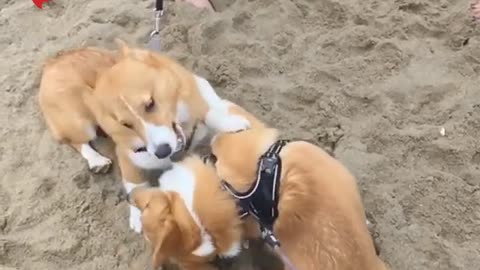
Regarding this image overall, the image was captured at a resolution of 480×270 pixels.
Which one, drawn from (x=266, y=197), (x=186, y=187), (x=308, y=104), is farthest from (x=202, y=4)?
(x=266, y=197)

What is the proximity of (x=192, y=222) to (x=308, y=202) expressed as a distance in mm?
300

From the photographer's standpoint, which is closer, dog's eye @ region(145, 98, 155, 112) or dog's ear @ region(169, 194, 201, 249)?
dog's ear @ region(169, 194, 201, 249)

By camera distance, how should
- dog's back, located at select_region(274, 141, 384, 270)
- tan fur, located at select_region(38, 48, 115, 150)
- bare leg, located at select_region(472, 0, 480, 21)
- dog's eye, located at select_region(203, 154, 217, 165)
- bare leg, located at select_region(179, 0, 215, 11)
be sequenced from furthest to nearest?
bare leg, located at select_region(179, 0, 215, 11) → bare leg, located at select_region(472, 0, 480, 21) → tan fur, located at select_region(38, 48, 115, 150) → dog's eye, located at select_region(203, 154, 217, 165) → dog's back, located at select_region(274, 141, 384, 270)

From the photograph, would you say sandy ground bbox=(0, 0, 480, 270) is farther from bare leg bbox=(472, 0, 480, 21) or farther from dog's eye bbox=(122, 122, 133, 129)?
dog's eye bbox=(122, 122, 133, 129)

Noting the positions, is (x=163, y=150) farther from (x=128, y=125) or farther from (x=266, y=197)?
(x=266, y=197)

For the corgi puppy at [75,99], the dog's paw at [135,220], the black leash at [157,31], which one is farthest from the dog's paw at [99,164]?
the black leash at [157,31]

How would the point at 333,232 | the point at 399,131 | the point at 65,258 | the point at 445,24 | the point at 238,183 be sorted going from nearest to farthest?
the point at 333,232 → the point at 238,183 → the point at 65,258 → the point at 399,131 → the point at 445,24

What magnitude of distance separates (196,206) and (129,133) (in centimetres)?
40

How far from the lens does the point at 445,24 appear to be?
2848mm

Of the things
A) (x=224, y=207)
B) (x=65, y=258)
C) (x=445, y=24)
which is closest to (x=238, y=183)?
(x=224, y=207)

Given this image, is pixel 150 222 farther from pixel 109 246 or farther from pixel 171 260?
pixel 109 246

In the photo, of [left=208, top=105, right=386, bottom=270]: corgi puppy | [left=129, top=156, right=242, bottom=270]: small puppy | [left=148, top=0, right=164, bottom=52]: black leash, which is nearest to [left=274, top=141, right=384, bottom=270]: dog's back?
[left=208, top=105, right=386, bottom=270]: corgi puppy

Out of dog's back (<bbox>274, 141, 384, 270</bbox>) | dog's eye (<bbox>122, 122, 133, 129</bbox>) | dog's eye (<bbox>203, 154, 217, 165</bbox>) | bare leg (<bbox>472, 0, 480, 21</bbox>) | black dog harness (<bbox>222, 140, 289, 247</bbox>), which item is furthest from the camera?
bare leg (<bbox>472, 0, 480, 21</bbox>)

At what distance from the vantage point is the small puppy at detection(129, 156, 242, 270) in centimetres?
214
